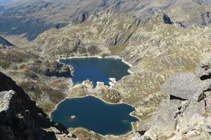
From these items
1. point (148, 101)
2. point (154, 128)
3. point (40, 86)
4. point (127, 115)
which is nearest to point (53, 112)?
point (40, 86)

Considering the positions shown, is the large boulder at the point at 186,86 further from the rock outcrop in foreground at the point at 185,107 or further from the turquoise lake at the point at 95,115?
the turquoise lake at the point at 95,115

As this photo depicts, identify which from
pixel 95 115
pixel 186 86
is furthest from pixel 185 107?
pixel 95 115

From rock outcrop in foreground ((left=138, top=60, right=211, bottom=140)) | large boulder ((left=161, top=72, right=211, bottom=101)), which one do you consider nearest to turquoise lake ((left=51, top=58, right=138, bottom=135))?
rock outcrop in foreground ((left=138, top=60, right=211, bottom=140))

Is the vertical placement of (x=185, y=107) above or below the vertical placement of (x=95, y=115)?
above

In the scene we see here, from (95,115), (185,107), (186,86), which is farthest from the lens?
(95,115)

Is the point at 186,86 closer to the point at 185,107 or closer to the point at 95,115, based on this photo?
the point at 185,107

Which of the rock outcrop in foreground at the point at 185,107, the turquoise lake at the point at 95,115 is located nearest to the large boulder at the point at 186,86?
the rock outcrop in foreground at the point at 185,107

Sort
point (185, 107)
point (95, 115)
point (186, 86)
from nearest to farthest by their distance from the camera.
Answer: point (185, 107) < point (186, 86) < point (95, 115)
